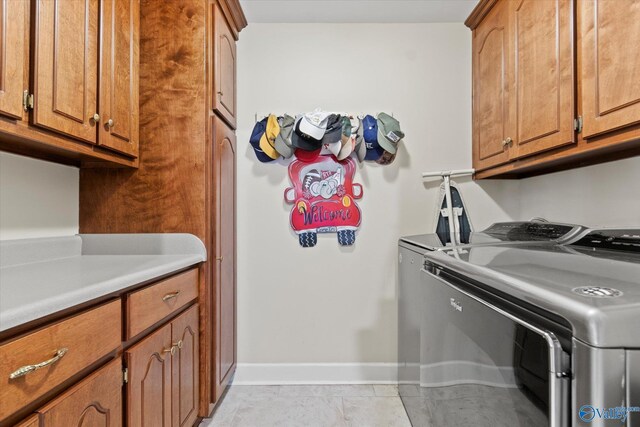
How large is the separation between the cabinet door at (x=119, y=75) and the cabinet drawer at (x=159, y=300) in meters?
0.63

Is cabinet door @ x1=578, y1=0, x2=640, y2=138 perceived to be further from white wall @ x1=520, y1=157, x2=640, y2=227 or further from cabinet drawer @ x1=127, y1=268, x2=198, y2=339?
cabinet drawer @ x1=127, y1=268, x2=198, y2=339

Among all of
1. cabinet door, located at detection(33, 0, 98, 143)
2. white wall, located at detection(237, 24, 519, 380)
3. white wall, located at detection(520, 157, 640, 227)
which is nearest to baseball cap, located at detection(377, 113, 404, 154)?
white wall, located at detection(237, 24, 519, 380)

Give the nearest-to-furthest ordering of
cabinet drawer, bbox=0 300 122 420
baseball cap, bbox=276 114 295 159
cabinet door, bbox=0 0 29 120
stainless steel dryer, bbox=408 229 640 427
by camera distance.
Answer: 1. stainless steel dryer, bbox=408 229 640 427
2. cabinet drawer, bbox=0 300 122 420
3. cabinet door, bbox=0 0 29 120
4. baseball cap, bbox=276 114 295 159

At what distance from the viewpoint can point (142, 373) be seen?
112cm

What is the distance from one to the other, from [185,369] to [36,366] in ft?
Answer: 2.79

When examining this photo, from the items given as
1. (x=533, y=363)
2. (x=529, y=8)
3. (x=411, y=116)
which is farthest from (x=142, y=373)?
(x=529, y=8)

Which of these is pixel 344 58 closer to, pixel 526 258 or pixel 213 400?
pixel 526 258

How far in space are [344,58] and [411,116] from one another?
1.95 feet

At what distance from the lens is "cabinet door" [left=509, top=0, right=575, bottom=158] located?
1365 millimetres

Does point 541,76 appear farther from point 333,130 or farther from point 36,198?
point 36,198

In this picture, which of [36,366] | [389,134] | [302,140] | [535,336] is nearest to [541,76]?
[389,134]

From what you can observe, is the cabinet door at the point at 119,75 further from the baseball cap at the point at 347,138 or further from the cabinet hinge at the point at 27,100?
the baseball cap at the point at 347,138

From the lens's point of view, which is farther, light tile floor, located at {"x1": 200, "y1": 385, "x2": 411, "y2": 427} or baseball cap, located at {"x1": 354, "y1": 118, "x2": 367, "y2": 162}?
baseball cap, located at {"x1": 354, "y1": 118, "x2": 367, "y2": 162}

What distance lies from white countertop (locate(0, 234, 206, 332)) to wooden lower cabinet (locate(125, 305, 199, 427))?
0.79ft
